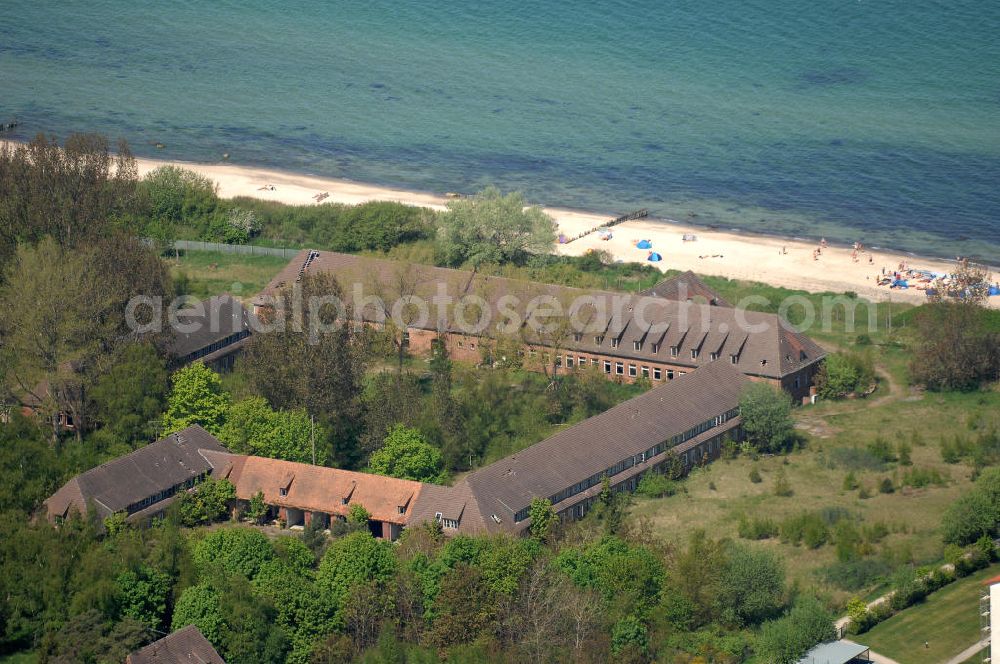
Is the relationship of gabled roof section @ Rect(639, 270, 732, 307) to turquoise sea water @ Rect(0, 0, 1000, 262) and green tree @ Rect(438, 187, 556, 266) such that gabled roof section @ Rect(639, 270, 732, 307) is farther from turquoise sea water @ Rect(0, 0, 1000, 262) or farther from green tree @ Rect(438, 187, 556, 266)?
turquoise sea water @ Rect(0, 0, 1000, 262)

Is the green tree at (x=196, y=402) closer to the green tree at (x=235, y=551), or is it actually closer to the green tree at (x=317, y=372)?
the green tree at (x=317, y=372)

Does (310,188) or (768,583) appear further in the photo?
(310,188)

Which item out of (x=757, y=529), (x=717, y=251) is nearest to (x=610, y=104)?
(x=717, y=251)

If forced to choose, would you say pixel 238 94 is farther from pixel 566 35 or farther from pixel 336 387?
pixel 336 387

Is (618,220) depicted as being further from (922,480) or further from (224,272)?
(922,480)

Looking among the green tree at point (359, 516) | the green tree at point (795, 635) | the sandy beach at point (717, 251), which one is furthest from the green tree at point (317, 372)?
the sandy beach at point (717, 251)

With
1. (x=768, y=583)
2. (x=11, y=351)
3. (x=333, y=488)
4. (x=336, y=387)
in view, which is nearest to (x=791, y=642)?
(x=768, y=583)
